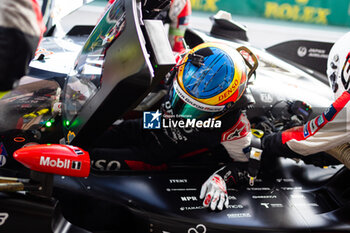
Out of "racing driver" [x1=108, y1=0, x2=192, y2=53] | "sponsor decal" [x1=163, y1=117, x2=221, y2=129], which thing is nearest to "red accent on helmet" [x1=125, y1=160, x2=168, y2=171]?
"sponsor decal" [x1=163, y1=117, x2=221, y2=129]

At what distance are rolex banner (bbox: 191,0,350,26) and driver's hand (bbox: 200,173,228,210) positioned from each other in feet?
18.4

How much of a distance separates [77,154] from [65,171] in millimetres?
76

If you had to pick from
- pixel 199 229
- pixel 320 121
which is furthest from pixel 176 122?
pixel 320 121

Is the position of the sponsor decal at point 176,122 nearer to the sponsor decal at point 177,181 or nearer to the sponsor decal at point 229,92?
the sponsor decal at point 229,92

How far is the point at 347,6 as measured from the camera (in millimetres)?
7773

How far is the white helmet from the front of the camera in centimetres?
216

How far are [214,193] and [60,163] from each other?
871 mm

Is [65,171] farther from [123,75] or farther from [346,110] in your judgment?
[346,110]

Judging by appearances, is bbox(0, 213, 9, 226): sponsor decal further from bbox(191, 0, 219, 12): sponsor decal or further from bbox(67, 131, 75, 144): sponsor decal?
bbox(191, 0, 219, 12): sponsor decal

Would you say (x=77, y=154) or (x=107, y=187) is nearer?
(x=77, y=154)

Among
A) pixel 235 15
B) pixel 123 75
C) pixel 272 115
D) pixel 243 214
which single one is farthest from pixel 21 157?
pixel 235 15

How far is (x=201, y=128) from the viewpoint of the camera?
2172 millimetres

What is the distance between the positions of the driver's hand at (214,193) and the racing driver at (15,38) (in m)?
1.10

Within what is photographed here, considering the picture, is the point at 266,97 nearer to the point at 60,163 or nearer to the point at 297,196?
the point at 297,196
